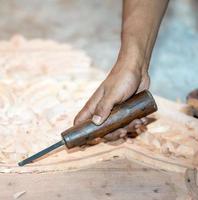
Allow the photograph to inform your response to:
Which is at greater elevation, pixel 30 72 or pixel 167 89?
pixel 30 72

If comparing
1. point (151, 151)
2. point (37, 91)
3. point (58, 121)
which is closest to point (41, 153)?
point (58, 121)

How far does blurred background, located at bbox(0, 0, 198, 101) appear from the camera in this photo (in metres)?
3.40

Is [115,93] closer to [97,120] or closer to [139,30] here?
[97,120]

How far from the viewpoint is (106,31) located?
12.9 feet

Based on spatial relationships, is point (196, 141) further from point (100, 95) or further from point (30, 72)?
point (30, 72)

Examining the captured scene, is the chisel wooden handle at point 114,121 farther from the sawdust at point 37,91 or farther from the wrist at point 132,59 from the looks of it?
the sawdust at point 37,91

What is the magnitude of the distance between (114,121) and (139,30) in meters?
0.51

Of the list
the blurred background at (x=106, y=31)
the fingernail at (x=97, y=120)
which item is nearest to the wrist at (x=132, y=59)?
the fingernail at (x=97, y=120)

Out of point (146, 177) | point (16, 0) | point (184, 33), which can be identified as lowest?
point (146, 177)

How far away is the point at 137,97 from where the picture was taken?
205cm

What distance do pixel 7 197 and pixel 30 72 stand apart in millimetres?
1142

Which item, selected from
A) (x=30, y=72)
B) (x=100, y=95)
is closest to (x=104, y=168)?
(x=100, y=95)

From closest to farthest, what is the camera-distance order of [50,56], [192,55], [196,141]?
1. [196,141]
2. [50,56]
3. [192,55]

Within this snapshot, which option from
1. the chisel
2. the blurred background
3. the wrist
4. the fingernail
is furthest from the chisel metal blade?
the blurred background
